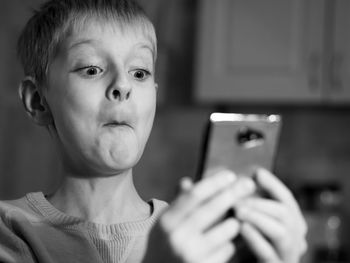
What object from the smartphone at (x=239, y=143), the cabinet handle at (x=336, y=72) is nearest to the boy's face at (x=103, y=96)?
the smartphone at (x=239, y=143)

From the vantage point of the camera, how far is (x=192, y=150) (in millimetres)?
2789

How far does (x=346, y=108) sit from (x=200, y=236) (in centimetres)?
211

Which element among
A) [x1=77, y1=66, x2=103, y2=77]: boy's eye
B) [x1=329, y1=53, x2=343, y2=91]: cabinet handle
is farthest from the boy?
[x1=329, y1=53, x2=343, y2=91]: cabinet handle

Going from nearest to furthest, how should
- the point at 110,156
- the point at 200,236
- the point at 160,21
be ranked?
the point at 200,236
the point at 110,156
the point at 160,21

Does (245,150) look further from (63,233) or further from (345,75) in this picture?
(345,75)

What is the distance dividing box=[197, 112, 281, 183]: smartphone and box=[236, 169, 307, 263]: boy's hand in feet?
0.06

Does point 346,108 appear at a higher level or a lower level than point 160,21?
lower

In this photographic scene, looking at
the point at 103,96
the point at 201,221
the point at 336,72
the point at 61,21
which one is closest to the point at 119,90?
the point at 103,96

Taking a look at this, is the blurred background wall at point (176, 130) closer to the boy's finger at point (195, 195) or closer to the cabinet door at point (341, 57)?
the cabinet door at point (341, 57)

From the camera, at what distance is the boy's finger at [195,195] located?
1.91 feet

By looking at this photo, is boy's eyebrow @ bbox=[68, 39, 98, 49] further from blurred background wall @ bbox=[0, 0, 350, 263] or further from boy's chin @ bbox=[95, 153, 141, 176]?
blurred background wall @ bbox=[0, 0, 350, 263]

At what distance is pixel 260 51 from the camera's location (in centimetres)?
239

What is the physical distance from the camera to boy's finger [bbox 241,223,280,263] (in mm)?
601

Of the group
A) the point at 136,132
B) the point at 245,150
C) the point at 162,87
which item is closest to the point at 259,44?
the point at 162,87
